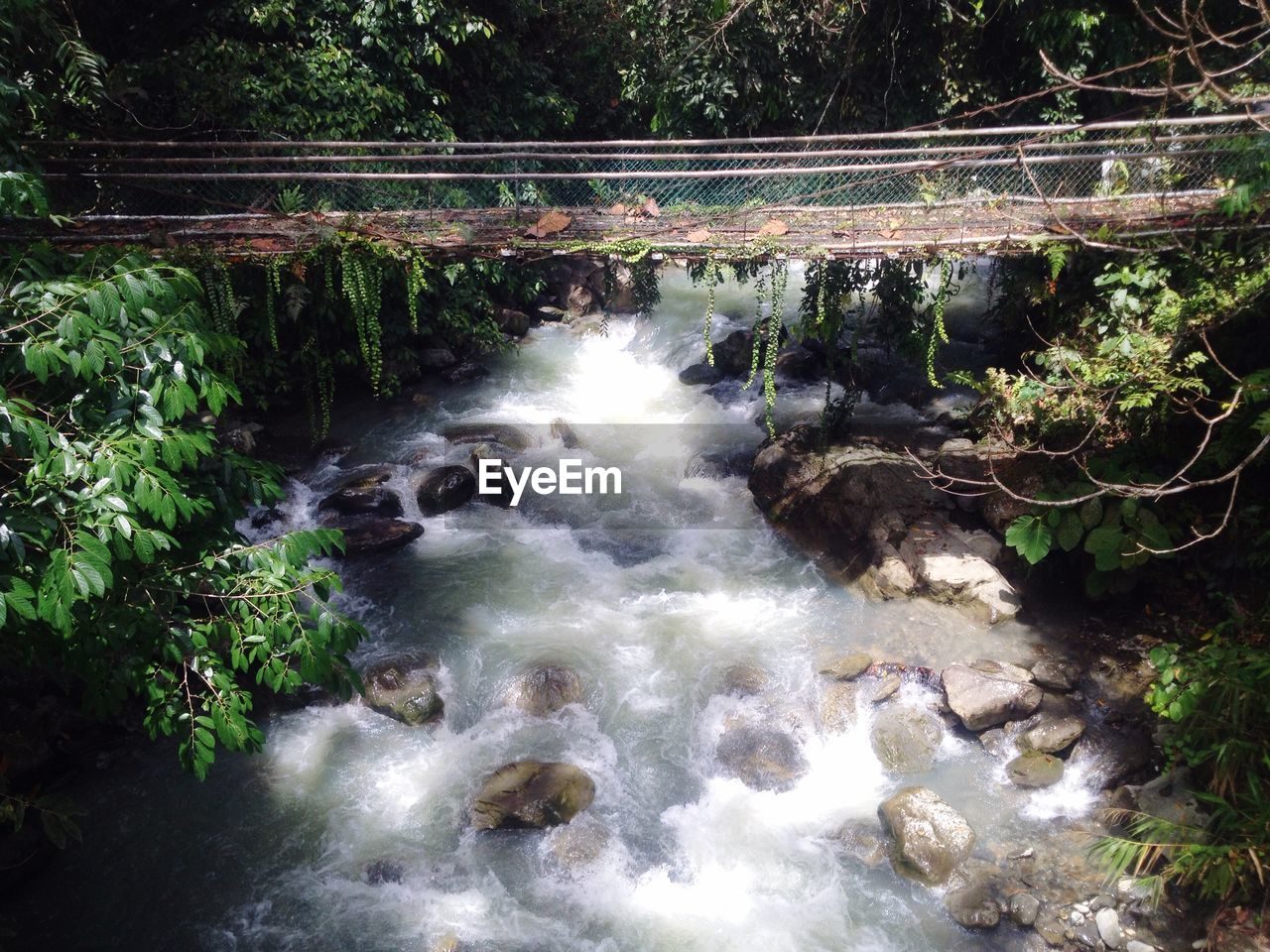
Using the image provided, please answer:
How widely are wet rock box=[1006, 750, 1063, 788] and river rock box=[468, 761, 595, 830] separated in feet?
10.9

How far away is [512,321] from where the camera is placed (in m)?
13.6

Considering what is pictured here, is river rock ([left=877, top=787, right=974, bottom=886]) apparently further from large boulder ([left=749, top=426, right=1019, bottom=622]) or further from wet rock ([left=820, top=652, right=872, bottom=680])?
large boulder ([left=749, top=426, right=1019, bottom=622])

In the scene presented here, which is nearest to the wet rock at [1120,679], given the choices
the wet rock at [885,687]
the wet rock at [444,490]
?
the wet rock at [885,687]

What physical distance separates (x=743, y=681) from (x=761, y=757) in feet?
2.52

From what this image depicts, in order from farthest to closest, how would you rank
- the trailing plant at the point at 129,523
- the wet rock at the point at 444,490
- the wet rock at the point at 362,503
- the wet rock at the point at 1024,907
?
the wet rock at the point at 444,490
the wet rock at the point at 362,503
the wet rock at the point at 1024,907
the trailing plant at the point at 129,523

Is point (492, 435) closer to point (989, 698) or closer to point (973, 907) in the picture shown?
point (989, 698)

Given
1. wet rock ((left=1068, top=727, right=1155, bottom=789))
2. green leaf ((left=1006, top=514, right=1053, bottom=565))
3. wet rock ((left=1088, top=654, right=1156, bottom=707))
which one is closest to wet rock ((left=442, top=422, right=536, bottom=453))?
green leaf ((left=1006, top=514, right=1053, bottom=565))

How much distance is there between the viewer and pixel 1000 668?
7.33m

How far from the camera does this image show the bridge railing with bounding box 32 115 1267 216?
7.12 meters

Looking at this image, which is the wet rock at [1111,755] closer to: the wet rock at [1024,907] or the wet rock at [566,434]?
the wet rock at [1024,907]

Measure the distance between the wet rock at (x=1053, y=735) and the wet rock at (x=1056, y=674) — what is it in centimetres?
32

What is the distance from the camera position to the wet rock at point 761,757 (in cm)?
686

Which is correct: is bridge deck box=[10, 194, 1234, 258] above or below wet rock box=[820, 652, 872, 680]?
above

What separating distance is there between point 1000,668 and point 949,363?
5110 mm
